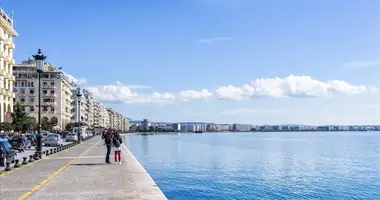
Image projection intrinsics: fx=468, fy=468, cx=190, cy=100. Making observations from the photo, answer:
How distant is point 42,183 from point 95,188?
2736 mm

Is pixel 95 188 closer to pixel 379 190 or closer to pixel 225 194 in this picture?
pixel 225 194

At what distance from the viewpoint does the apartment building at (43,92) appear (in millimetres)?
126312

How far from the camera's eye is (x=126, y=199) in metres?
13.2

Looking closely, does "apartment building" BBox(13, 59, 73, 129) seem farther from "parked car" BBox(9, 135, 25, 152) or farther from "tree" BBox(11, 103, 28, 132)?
"parked car" BBox(9, 135, 25, 152)

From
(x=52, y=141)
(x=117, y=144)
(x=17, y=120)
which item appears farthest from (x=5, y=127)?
(x=117, y=144)

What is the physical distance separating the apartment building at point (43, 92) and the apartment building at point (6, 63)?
40.6m

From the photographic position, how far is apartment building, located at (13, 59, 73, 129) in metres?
126

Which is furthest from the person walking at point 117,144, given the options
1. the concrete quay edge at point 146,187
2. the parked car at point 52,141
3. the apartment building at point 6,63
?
the apartment building at point 6,63

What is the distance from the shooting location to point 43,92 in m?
131

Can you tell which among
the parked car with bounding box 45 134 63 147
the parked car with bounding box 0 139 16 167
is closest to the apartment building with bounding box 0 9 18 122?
the parked car with bounding box 45 134 63 147

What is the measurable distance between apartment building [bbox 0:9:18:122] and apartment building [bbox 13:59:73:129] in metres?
40.6

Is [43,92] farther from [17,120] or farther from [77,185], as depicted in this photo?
[77,185]

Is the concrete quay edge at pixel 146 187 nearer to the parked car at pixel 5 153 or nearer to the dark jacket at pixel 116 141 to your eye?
the dark jacket at pixel 116 141

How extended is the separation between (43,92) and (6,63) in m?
48.4
